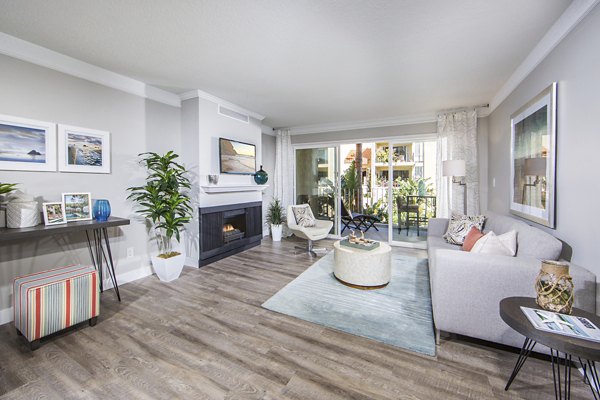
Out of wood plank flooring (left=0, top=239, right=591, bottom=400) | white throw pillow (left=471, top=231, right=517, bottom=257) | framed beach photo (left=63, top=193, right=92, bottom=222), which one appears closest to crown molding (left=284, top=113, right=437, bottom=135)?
white throw pillow (left=471, top=231, right=517, bottom=257)

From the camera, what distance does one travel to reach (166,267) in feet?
10.5

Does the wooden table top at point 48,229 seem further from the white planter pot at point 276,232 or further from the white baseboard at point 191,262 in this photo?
the white planter pot at point 276,232

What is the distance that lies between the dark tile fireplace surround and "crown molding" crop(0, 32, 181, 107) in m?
1.72

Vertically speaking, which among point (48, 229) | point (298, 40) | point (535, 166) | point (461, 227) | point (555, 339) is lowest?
point (555, 339)

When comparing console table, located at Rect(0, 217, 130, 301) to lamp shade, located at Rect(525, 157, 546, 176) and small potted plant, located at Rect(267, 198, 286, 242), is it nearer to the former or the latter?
small potted plant, located at Rect(267, 198, 286, 242)

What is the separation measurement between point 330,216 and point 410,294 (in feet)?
10.7

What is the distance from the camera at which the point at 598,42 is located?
1.64 meters

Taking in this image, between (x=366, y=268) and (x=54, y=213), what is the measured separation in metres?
3.18

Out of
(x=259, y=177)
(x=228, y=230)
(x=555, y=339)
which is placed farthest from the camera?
(x=259, y=177)

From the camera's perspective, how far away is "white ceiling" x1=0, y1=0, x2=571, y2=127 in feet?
6.28

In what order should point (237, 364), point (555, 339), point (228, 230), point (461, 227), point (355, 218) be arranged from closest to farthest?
point (555, 339) → point (237, 364) → point (461, 227) → point (228, 230) → point (355, 218)

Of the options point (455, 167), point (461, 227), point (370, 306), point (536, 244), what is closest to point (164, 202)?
point (370, 306)

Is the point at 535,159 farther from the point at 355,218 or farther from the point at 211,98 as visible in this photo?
the point at 211,98

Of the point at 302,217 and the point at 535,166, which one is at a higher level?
the point at 535,166
